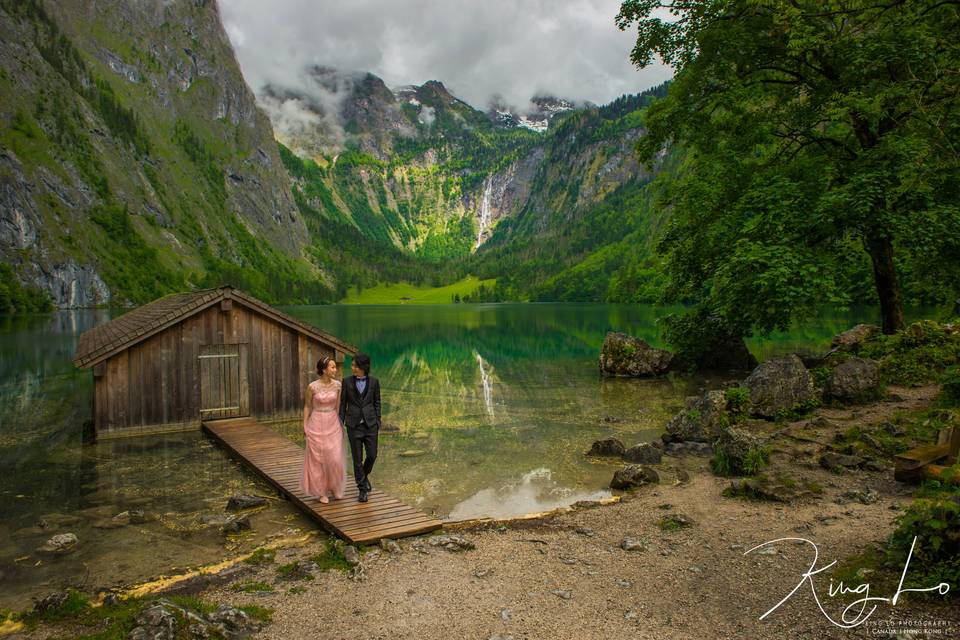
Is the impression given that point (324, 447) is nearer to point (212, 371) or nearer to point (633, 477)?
point (633, 477)

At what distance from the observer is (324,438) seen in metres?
11.9

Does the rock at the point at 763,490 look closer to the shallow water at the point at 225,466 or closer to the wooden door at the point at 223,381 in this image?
the shallow water at the point at 225,466

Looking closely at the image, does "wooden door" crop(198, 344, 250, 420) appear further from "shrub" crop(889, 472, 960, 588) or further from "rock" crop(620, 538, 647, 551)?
"shrub" crop(889, 472, 960, 588)

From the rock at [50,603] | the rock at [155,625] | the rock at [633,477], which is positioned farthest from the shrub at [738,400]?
the rock at [50,603]

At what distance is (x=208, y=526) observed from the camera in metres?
11.6

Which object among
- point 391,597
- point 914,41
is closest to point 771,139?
point 914,41

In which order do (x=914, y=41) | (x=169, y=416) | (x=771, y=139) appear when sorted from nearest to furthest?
1. (x=914, y=41)
2. (x=169, y=416)
3. (x=771, y=139)

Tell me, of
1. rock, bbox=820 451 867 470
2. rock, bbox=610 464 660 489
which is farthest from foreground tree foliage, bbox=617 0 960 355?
rock, bbox=610 464 660 489

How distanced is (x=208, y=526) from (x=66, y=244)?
167 meters

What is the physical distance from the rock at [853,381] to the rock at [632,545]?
11.6 m

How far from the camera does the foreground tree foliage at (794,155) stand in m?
18.5

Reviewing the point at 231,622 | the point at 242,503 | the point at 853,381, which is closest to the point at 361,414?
the point at 242,503

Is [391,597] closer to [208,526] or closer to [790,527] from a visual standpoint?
[208,526]

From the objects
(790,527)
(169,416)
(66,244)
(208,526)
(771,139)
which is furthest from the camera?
(66,244)
